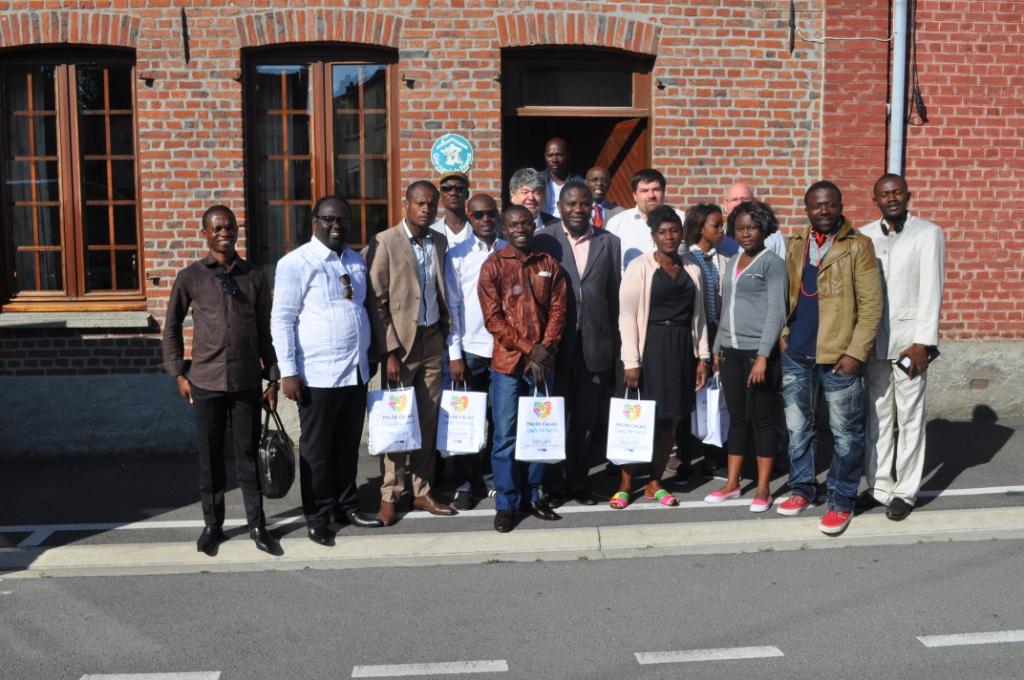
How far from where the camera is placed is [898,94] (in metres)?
9.47

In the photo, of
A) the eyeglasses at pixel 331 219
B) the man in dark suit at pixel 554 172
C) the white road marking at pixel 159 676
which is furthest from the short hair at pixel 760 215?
the white road marking at pixel 159 676

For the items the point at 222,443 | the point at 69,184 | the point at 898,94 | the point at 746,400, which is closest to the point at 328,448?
the point at 222,443

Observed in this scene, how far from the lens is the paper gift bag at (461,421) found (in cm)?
674

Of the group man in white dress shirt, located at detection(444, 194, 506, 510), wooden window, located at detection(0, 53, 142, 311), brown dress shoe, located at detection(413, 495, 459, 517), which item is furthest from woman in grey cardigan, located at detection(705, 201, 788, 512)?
wooden window, located at detection(0, 53, 142, 311)

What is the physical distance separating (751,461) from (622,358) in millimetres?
2084

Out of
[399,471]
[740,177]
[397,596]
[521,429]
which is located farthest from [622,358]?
[740,177]

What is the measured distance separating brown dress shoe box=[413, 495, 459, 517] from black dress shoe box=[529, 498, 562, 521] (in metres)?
0.52

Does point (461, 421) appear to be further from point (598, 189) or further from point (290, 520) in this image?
point (598, 189)

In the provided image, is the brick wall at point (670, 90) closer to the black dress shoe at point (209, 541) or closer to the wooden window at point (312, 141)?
the wooden window at point (312, 141)

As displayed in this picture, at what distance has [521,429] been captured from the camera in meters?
6.59

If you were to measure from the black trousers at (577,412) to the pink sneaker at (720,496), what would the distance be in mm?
816

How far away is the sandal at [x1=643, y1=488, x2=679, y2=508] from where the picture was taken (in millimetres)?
7066

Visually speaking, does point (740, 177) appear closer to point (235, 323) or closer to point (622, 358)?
point (622, 358)

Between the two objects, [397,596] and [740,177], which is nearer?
[397,596]
